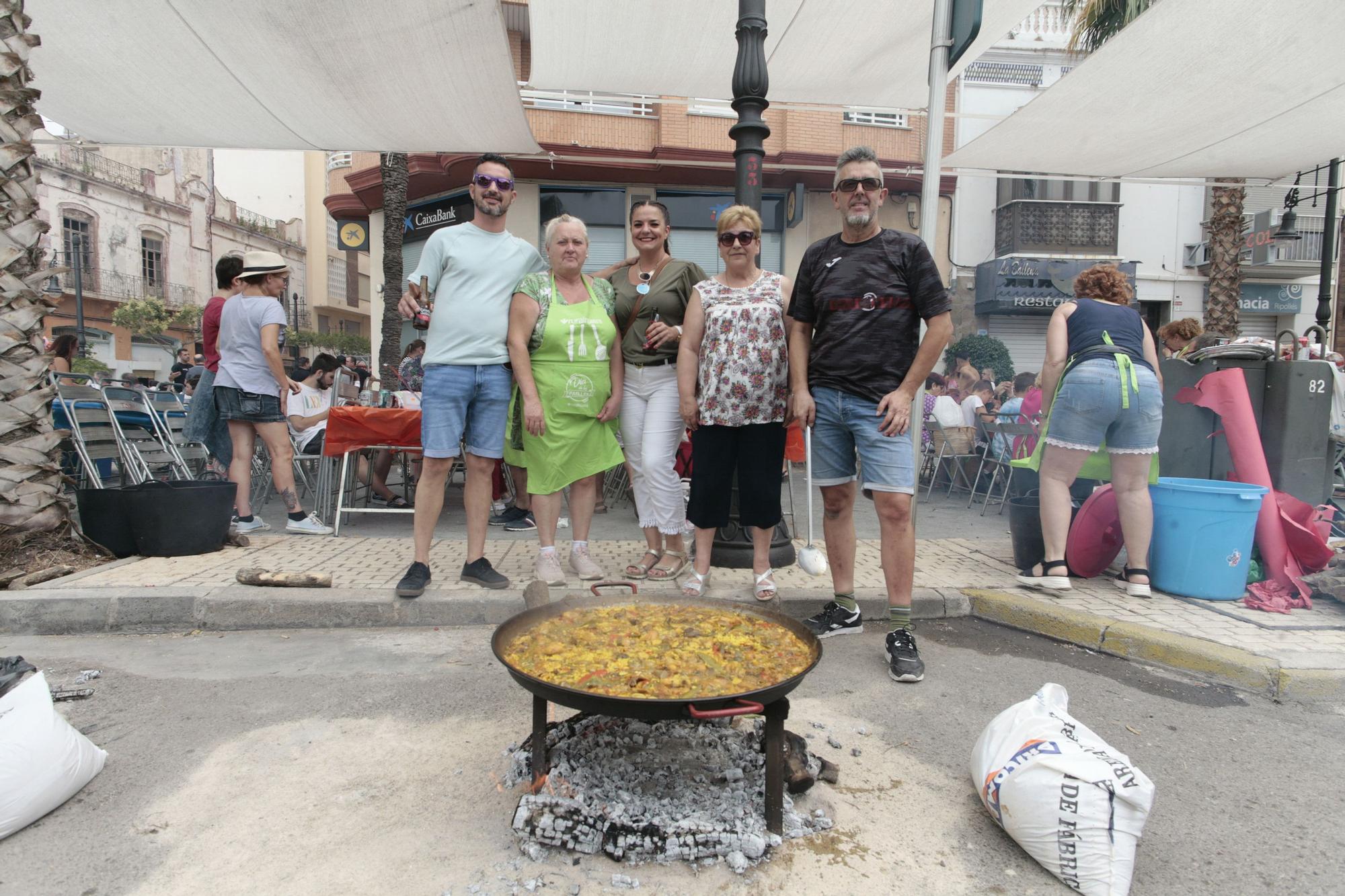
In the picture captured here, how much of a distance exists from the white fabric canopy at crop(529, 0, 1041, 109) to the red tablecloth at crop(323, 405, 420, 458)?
11.3ft

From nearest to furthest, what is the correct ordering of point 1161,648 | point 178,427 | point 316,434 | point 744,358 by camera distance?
point 1161,648 → point 744,358 → point 316,434 → point 178,427

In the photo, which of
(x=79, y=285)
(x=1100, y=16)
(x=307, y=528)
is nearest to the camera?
(x=307, y=528)

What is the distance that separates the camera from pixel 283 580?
4.12m

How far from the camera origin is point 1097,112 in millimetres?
6445

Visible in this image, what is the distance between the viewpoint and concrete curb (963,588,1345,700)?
328cm

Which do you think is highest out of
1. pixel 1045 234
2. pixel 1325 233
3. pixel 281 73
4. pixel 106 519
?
pixel 1045 234

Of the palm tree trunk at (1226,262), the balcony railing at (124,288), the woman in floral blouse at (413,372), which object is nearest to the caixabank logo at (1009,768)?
the woman in floral blouse at (413,372)

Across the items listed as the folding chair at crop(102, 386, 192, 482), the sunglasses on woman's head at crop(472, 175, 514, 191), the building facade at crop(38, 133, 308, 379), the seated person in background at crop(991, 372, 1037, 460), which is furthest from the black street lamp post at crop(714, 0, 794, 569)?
the building facade at crop(38, 133, 308, 379)

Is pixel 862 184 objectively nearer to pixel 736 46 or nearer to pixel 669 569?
pixel 669 569

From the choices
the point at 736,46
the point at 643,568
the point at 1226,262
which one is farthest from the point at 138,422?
the point at 1226,262

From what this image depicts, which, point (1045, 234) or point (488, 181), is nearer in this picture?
point (488, 181)

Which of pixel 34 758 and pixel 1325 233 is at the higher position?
pixel 1325 233

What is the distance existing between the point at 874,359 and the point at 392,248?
34.5ft

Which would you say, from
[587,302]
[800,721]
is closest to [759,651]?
[800,721]
